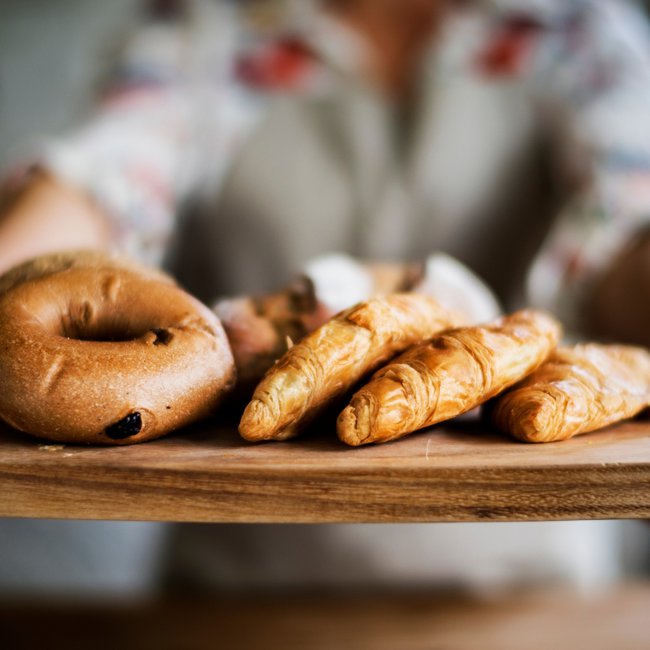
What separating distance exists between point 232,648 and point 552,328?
1.87 feet

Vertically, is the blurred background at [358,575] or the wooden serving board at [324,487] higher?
the wooden serving board at [324,487]

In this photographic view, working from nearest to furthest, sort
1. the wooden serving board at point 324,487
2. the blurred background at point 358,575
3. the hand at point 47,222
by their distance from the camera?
the wooden serving board at point 324,487
the hand at point 47,222
the blurred background at point 358,575

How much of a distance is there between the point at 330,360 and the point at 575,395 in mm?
152

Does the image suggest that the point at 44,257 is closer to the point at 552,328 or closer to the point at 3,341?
the point at 3,341

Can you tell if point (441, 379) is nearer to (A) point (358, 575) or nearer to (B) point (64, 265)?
(B) point (64, 265)

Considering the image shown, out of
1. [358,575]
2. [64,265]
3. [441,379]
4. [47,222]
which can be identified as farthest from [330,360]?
[358,575]


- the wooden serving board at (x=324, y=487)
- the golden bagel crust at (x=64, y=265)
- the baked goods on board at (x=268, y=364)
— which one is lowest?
the wooden serving board at (x=324, y=487)

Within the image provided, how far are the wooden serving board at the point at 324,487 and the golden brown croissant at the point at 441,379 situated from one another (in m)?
0.02

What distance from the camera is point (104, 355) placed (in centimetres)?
42

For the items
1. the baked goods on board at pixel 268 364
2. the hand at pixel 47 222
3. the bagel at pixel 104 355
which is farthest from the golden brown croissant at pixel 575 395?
the hand at pixel 47 222

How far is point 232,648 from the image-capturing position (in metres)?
0.83

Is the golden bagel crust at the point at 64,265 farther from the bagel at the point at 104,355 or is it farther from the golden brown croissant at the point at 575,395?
the golden brown croissant at the point at 575,395

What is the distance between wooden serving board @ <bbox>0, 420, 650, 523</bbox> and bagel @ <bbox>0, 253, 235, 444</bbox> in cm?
3

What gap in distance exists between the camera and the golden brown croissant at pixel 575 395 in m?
0.41
